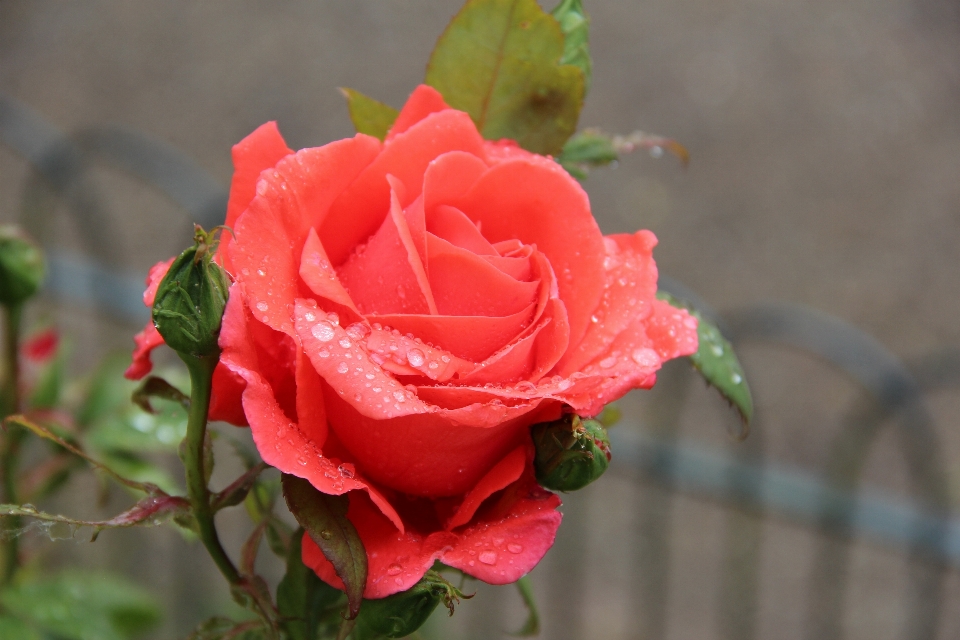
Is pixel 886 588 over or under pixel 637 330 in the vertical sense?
under

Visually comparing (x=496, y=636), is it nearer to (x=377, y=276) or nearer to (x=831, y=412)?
(x=831, y=412)

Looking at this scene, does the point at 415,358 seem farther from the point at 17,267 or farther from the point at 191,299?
the point at 17,267

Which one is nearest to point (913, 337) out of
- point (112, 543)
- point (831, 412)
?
point (831, 412)

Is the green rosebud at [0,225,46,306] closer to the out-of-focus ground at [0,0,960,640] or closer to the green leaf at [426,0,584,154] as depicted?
the green leaf at [426,0,584,154]

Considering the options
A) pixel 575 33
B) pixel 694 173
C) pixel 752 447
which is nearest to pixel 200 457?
pixel 575 33

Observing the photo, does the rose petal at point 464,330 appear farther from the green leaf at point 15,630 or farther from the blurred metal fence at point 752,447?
the blurred metal fence at point 752,447

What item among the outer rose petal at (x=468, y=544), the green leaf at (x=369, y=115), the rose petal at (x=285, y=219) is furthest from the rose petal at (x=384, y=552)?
the green leaf at (x=369, y=115)

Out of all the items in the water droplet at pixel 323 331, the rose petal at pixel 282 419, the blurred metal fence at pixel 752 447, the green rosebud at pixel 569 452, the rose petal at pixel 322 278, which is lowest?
the blurred metal fence at pixel 752 447
